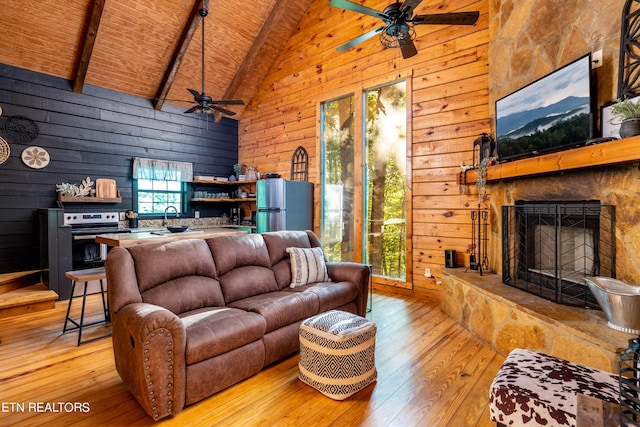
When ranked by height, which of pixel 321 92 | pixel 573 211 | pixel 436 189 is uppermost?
pixel 321 92

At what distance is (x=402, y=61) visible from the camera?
172 inches

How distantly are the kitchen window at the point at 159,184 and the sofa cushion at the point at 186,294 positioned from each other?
13.1ft

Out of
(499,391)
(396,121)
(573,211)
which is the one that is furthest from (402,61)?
(499,391)

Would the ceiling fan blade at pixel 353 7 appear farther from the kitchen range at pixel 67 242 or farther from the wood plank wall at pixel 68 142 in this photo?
the wood plank wall at pixel 68 142

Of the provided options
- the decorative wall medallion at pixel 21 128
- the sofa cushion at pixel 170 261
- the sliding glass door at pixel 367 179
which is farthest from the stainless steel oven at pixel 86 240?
the sliding glass door at pixel 367 179

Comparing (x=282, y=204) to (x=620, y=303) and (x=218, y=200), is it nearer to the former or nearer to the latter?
(x=218, y=200)

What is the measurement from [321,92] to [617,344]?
16.2ft

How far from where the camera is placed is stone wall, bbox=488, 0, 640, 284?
2186 mm

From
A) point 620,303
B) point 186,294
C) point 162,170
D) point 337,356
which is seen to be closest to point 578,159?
point 620,303

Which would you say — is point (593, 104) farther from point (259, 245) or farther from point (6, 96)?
point (6, 96)

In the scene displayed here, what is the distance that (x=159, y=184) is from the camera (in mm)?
6051

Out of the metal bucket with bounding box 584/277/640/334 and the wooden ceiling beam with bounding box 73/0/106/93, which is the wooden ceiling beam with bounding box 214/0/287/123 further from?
the metal bucket with bounding box 584/277/640/334

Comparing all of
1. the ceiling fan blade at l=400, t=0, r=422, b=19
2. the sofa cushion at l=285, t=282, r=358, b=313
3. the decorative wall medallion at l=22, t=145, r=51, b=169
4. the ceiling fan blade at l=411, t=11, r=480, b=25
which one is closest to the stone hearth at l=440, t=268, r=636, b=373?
the sofa cushion at l=285, t=282, r=358, b=313

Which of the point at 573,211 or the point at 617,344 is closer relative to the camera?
the point at 617,344
